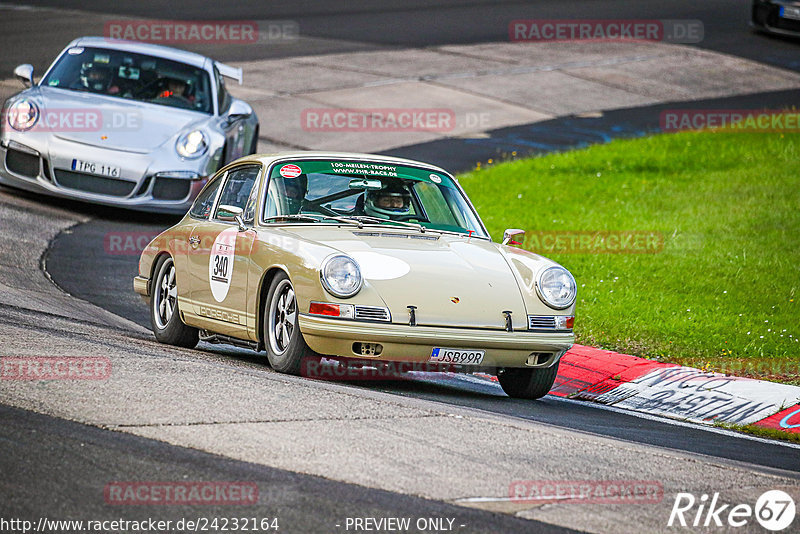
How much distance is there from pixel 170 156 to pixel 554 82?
12.2 metres

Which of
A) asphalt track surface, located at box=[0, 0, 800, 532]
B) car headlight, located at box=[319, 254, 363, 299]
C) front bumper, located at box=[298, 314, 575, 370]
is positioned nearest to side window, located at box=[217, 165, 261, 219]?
asphalt track surface, located at box=[0, 0, 800, 532]

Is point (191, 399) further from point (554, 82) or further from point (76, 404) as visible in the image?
point (554, 82)

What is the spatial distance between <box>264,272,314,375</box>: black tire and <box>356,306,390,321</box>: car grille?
39 cm

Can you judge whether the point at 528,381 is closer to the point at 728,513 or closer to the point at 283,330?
the point at 283,330

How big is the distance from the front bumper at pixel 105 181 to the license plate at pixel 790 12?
1822 centimetres

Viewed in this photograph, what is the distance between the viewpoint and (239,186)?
895cm

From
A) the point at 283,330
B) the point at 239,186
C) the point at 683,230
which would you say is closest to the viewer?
the point at 283,330

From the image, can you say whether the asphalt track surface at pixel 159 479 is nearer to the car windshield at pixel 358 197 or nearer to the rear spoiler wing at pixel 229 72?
the car windshield at pixel 358 197

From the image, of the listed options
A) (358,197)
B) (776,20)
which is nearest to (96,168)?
(358,197)

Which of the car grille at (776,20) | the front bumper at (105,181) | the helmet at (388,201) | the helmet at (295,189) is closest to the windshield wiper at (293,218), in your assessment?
the helmet at (295,189)

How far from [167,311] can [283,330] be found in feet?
6.48

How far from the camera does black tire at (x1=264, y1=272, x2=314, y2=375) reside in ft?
24.4

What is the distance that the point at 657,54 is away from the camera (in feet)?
89.6

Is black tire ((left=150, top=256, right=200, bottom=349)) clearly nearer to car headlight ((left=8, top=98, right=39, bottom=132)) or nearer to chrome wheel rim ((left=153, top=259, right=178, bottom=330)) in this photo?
chrome wheel rim ((left=153, top=259, right=178, bottom=330))
